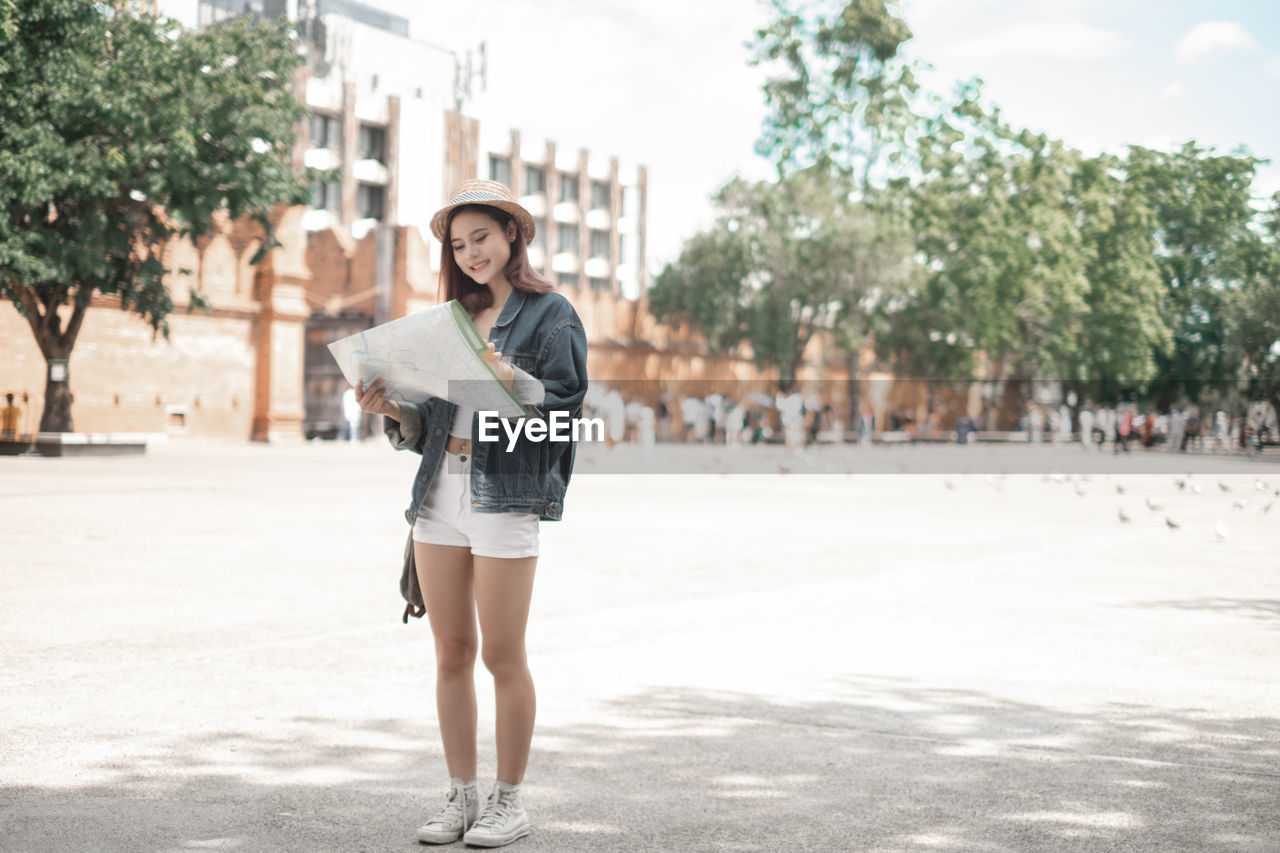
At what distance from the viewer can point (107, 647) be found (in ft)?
21.4

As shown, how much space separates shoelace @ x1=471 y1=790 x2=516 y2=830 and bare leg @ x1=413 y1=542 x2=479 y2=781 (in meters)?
0.11

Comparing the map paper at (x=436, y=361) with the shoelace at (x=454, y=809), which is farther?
the shoelace at (x=454, y=809)

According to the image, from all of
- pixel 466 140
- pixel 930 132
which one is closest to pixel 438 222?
pixel 930 132

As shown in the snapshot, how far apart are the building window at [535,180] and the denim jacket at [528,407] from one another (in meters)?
71.1

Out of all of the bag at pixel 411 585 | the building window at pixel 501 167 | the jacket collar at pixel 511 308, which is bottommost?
the bag at pixel 411 585

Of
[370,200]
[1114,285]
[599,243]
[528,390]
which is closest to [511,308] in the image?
[528,390]

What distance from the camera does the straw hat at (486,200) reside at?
3.63m

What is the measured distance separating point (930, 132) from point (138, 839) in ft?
174

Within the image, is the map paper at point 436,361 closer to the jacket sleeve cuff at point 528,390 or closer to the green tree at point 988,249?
the jacket sleeve cuff at point 528,390

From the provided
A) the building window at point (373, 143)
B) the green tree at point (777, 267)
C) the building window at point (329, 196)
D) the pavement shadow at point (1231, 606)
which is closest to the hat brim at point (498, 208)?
the pavement shadow at point (1231, 606)

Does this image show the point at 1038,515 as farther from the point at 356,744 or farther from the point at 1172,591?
the point at 356,744

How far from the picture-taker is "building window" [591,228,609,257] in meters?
78.4

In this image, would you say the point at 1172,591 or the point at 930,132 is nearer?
the point at 1172,591

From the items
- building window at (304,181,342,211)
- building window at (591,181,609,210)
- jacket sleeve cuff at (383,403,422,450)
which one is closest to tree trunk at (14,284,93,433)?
jacket sleeve cuff at (383,403,422,450)
